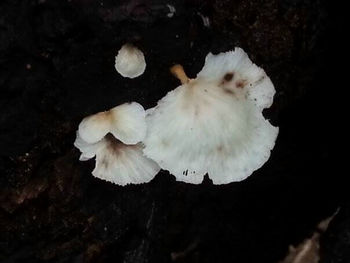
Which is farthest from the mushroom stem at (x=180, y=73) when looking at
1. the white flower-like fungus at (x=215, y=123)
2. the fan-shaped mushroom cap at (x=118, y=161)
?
the fan-shaped mushroom cap at (x=118, y=161)

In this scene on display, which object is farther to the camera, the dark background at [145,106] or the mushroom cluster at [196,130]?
the mushroom cluster at [196,130]

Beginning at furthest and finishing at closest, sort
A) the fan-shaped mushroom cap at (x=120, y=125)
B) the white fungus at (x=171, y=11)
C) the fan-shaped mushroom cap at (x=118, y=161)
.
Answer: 1. the fan-shaped mushroom cap at (x=118, y=161)
2. the fan-shaped mushroom cap at (x=120, y=125)
3. the white fungus at (x=171, y=11)

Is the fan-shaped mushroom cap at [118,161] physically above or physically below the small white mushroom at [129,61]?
below

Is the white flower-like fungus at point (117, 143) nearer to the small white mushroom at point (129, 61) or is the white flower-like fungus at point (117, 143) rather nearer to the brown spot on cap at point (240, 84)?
the small white mushroom at point (129, 61)

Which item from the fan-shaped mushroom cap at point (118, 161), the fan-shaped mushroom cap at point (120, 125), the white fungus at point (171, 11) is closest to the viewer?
the white fungus at point (171, 11)

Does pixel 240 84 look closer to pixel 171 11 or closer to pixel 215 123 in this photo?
pixel 215 123

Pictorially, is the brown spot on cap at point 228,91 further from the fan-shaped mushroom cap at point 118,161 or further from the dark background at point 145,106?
the fan-shaped mushroom cap at point 118,161
